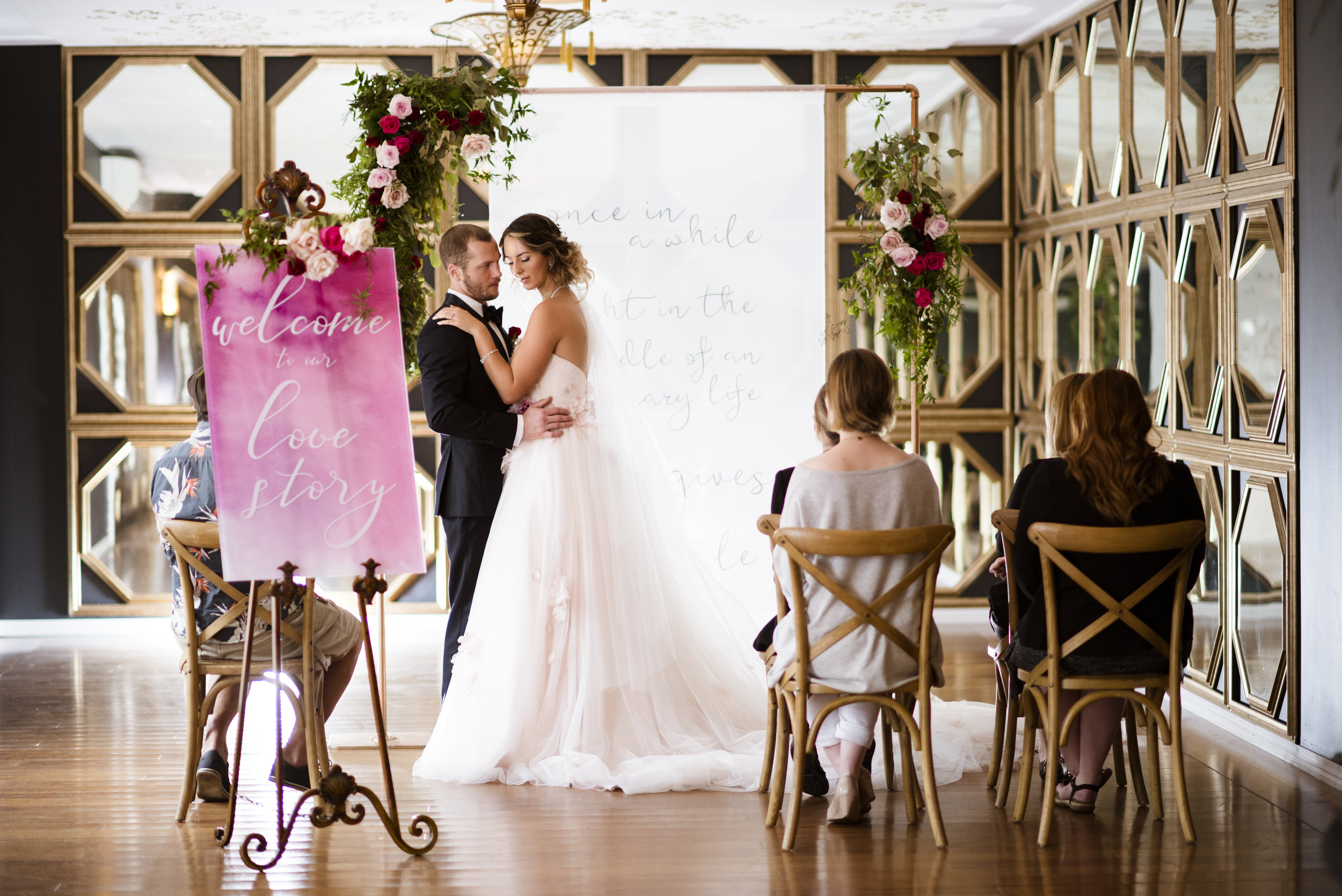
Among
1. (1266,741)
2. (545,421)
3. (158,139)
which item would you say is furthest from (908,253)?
(158,139)

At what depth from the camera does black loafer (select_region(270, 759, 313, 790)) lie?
11.6 feet

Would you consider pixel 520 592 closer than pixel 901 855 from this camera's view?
No

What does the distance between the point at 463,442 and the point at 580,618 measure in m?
0.69

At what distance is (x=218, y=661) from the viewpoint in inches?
134

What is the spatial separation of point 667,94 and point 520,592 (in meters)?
2.03

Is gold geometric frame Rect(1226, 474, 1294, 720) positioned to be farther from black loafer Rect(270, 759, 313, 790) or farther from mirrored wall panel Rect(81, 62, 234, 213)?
mirrored wall panel Rect(81, 62, 234, 213)

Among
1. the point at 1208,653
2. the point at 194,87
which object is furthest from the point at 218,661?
the point at 194,87

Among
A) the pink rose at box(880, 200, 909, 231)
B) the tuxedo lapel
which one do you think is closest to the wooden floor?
the tuxedo lapel

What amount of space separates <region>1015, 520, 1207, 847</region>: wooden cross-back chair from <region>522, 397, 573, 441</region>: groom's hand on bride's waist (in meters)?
1.50

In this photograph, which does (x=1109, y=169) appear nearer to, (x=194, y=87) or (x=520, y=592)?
(x=520, y=592)

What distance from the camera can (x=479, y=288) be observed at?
154 inches

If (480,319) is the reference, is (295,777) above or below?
below

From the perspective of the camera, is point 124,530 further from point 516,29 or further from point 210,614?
point 516,29

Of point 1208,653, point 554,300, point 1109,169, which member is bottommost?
point 1208,653
